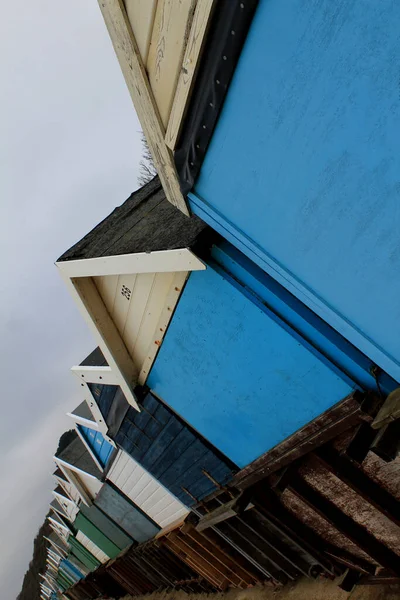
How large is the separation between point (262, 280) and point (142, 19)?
67.0 inches

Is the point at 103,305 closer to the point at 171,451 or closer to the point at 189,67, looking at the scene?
the point at 171,451

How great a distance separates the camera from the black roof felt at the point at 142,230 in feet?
10.9

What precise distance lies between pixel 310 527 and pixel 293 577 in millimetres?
1678

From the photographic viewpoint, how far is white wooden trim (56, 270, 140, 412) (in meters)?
4.48

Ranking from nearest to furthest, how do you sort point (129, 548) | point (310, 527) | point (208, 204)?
point (208, 204) < point (310, 527) < point (129, 548)

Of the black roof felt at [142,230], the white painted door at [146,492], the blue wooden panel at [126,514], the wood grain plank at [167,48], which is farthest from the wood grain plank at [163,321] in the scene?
the blue wooden panel at [126,514]

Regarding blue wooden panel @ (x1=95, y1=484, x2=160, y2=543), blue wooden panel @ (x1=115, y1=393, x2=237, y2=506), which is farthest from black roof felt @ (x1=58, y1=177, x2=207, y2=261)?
blue wooden panel @ (x1=95, y1=484, x2=160, y2=543)

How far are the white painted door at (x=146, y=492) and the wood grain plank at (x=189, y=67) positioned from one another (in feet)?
18.0

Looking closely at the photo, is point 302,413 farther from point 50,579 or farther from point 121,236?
point 50,579

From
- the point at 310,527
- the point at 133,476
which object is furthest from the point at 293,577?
the point at 133,476

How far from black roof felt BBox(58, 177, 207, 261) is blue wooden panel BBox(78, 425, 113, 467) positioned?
4.93 meters

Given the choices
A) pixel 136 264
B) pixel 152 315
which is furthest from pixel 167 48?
pixel 152 315

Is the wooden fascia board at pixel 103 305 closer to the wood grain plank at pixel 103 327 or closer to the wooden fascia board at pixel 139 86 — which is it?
the wood grain plank at pixel 103 327

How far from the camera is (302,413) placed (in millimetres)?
→ 3318
